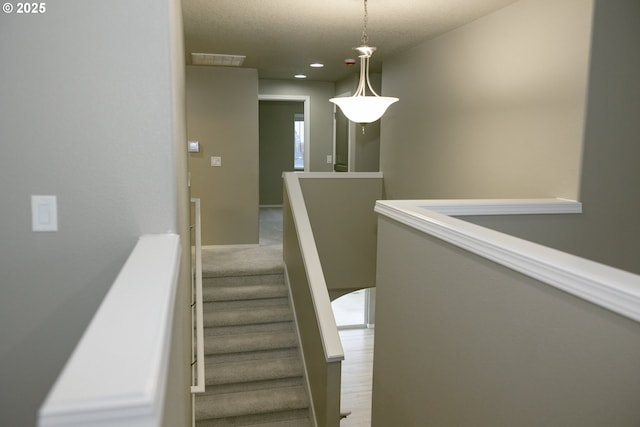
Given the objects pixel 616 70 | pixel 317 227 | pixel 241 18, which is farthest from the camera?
pixel 317 227

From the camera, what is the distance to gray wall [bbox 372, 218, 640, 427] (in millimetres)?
1379

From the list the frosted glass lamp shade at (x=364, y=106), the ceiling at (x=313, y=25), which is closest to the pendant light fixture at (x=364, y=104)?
the frosted glass lamp shade at (x=364, y=106)

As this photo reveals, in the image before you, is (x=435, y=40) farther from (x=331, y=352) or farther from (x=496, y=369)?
(x=496, y=369)

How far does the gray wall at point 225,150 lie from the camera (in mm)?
6582

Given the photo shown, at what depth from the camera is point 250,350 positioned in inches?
193

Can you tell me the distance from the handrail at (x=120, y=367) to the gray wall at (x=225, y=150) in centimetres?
561

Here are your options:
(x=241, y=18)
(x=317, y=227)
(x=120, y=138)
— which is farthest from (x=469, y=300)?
(x=317, y=227)

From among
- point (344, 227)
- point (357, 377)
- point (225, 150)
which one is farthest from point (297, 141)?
point (357, 377)

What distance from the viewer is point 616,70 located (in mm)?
3086

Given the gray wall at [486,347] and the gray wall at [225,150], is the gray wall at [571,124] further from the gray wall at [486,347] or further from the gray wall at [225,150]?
the gray wall at [225,150]

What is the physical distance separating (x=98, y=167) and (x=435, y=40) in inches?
154

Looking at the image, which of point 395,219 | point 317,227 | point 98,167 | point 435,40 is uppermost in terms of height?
point 435,40

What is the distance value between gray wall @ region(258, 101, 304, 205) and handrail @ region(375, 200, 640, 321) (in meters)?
8.51

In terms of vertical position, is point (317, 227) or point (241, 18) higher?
point (241, 18)
